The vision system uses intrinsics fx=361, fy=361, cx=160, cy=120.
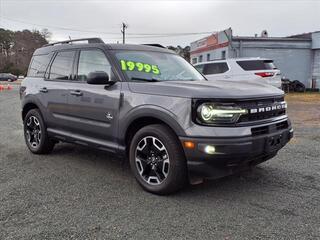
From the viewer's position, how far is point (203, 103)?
3762 mm

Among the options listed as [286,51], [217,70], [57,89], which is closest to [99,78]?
[57,89]

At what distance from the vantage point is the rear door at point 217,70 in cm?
1382

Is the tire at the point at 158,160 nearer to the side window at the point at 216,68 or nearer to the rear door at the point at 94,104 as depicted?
the rear door at the point at 94,104

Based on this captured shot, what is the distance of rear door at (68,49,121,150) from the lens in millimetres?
4602

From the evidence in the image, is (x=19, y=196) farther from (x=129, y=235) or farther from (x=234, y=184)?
(x=234, y=184)

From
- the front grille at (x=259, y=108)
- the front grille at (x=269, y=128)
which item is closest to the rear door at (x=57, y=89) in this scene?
the front grille at (x=259, y=108)

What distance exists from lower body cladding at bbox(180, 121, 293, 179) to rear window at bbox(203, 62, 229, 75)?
33.7ft

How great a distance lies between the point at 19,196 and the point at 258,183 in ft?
9.52

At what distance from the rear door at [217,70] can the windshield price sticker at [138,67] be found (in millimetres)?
9135

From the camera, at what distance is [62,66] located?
5688 mm

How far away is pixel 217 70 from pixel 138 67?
9690 millimetres

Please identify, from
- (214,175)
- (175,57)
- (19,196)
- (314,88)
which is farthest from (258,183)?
(314,88)

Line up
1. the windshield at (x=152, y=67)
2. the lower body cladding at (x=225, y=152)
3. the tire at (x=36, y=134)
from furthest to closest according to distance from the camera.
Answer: the tire at (x=36, y=134), the windshield at (x=152, y=67), the lower body cladding at (x=225, y=152)

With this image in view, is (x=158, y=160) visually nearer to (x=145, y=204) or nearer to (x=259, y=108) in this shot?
(x=145, y=204)
